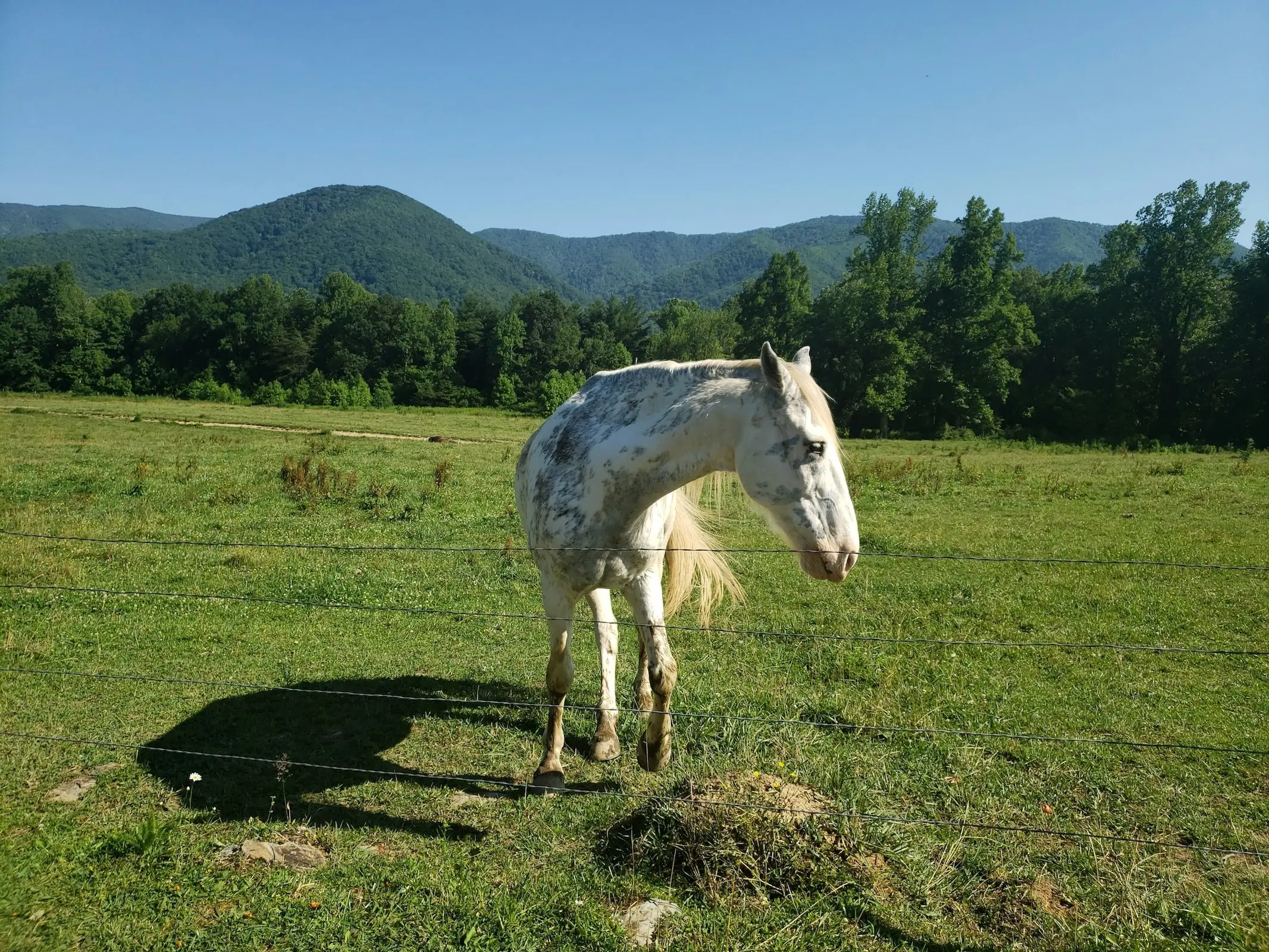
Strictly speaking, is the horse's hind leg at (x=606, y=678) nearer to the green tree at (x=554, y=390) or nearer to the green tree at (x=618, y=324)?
the green tree at (x=554, y=390)

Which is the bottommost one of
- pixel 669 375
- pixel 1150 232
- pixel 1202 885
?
pixel 1202 885

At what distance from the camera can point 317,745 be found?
5.41 meters

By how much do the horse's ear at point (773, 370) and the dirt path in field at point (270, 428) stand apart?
26.0m

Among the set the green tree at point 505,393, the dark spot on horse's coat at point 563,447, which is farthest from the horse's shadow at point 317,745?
the green tree at point 505,393

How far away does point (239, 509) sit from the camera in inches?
521

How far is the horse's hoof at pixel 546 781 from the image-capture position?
462cm

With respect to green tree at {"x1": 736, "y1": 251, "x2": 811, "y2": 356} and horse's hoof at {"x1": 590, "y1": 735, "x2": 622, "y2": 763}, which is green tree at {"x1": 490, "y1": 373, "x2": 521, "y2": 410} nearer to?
green tree at {"x1": 736, "y1": 251, "x2": 811, "y2": 356}

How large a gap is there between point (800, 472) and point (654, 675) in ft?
5.53

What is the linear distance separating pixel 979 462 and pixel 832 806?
22.5 meters

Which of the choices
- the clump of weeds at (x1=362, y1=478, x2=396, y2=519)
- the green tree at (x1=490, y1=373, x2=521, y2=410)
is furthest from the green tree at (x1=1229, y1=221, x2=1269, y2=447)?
the green tree at (x1=490, y1=373, x2=521, y2=410)

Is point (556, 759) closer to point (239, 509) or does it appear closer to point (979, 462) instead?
point (239, 509)

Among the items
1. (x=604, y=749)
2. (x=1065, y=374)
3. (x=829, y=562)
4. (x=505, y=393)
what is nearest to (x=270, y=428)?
(x=604, y=749)

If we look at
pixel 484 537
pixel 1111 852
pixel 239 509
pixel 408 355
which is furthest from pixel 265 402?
pixel 1111 852

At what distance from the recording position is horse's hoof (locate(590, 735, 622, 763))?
16.8 feet
